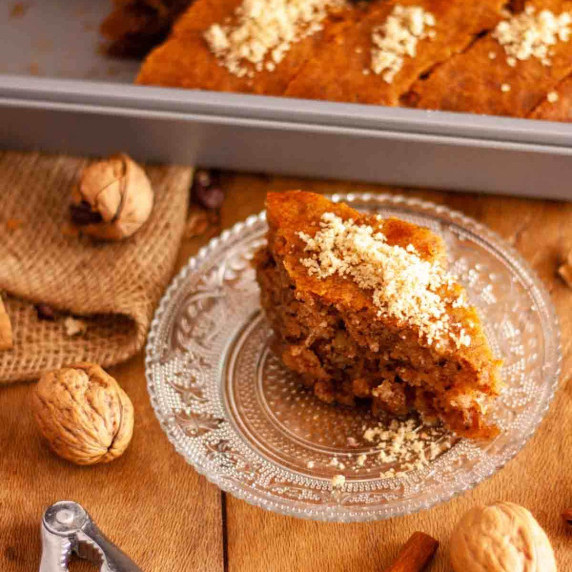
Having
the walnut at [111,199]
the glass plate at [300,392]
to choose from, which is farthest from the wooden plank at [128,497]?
the walnut at [111,199]

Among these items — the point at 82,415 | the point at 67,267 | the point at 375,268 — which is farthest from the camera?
the point at 67,267

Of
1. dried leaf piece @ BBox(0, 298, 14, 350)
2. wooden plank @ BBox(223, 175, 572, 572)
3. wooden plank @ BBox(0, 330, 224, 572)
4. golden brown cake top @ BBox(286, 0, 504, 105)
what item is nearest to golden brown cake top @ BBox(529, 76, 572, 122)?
golden brown cake top @ BBox(286, 0, 504, 105)

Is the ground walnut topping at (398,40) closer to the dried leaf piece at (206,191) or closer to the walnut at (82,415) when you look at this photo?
the dried leaf piece at (206,191)

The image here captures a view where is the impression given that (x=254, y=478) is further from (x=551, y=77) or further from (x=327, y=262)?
(x=551, y=77)

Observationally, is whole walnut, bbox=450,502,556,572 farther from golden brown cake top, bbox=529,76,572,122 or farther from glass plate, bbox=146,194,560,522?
golden brown cake top, bbox=529,76,572,122

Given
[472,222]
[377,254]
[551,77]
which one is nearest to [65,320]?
[377,254]

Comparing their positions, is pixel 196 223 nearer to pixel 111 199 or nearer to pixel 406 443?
pixel 111 199

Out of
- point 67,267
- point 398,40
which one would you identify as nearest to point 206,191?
point 67,267
